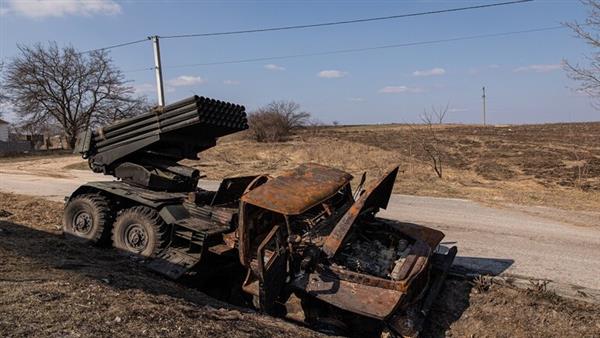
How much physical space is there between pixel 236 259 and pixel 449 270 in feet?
9.25

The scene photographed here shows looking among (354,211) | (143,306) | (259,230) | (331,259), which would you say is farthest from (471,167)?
(143,306)

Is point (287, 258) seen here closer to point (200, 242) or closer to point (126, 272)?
point (200, 242)

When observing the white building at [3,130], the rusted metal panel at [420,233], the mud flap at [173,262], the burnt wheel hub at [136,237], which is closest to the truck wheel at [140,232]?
the burnt wheel hub at [136,237]

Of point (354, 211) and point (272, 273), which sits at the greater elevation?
point (354, 211)

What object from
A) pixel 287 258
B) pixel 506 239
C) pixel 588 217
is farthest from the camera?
pixel 588 217

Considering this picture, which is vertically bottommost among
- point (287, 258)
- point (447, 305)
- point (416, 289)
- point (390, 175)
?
point (447, 305)

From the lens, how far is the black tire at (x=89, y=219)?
788cm

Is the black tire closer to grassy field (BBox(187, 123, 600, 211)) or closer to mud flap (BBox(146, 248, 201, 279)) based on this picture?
mud flap (BBox(146, 248, 201, 279))

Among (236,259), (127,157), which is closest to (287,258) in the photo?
(236,259)

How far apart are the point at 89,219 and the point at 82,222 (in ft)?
0.53

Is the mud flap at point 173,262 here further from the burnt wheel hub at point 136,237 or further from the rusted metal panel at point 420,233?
the rusted metal panel at point 420,233

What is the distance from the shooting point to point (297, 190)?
557 cm

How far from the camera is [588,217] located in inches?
441

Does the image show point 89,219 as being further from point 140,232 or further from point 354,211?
point 354,211
